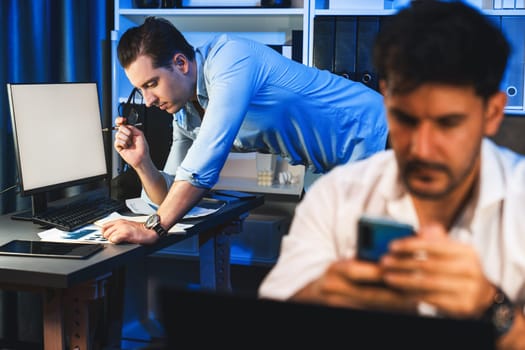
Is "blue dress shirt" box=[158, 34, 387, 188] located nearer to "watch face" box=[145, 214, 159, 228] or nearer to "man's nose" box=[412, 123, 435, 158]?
"watch face" box=[145, 214, 159, 228]

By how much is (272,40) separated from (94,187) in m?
1.07

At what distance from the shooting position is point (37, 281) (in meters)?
1.58

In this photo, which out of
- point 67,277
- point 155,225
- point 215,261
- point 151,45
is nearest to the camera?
point 67,277

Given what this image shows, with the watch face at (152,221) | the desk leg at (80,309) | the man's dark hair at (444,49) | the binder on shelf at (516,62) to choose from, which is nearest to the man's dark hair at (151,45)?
the watch face at (152,221)

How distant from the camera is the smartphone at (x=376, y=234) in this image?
72 cm

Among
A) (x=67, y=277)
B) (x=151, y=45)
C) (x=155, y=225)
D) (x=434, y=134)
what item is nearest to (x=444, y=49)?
(x=434, y=134)

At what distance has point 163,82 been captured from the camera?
2.08 metres

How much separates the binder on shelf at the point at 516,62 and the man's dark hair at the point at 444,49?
187 cm

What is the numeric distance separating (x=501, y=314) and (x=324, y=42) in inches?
81.5

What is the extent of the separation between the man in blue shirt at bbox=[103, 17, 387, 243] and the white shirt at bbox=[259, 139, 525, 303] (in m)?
0.84

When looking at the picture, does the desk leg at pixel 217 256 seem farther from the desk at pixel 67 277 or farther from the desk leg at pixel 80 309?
the desk leg at pixel 80 309

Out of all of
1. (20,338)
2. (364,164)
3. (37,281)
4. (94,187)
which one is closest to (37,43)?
(94,187)

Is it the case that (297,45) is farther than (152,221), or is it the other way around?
(297,45)

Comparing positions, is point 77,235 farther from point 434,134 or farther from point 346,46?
point 346,46
